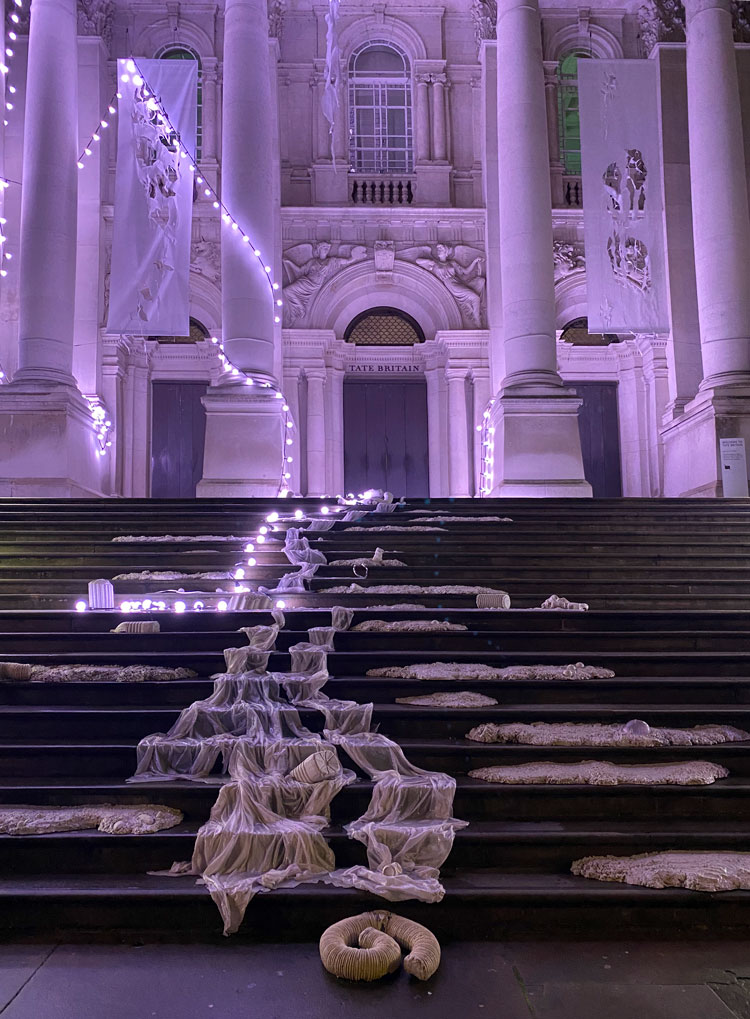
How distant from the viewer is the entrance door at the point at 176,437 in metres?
17.1

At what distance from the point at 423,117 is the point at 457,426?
21.0 ft

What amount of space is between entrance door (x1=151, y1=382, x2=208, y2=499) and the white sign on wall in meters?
9.99

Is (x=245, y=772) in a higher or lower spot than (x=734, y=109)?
lower

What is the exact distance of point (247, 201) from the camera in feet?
39.4

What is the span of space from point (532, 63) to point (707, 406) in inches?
228

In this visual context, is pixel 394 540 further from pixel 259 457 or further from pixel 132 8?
pixel 132 8

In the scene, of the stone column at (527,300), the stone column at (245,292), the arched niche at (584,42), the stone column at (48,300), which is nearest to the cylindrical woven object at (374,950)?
the stone column at (245,292)

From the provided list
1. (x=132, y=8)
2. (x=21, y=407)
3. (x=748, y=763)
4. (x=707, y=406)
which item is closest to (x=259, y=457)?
(x=21, y=407)

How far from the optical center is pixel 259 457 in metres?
11.6

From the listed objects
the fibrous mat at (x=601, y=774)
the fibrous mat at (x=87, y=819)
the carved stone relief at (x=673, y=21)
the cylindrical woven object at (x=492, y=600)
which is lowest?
the fibrous mat at (x=87, y=819)

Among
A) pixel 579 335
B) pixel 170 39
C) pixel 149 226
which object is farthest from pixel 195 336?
pixel 579 335

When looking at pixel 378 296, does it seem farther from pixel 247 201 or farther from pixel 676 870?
pixel 676 870

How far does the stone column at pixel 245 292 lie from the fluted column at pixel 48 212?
2182 millimetres

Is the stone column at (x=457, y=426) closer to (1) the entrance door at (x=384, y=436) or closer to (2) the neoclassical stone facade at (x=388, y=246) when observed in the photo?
(2) the neoclassical stone facade at (x=388, y=246)
